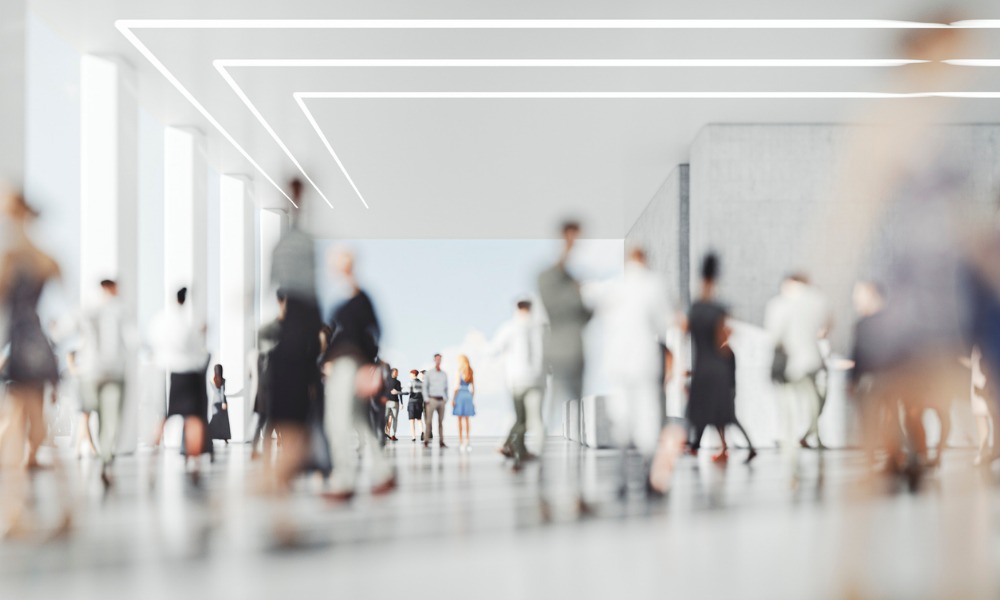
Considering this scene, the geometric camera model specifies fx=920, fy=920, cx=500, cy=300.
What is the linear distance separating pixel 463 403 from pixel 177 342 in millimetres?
7540

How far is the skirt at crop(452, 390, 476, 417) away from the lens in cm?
1584

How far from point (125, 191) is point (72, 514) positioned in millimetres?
8693

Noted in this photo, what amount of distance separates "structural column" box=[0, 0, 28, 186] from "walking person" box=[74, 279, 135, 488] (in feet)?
5.43

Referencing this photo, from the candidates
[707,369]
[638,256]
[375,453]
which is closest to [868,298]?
[707,369]

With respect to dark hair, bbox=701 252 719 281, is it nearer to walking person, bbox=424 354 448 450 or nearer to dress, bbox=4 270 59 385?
dress, bbox=4 270 59 385

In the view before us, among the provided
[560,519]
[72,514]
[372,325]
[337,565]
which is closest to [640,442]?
[560,519]

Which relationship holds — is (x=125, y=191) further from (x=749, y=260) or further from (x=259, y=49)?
(x=749, y=260)

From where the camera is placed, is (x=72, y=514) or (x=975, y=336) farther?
(x=72, y=514)

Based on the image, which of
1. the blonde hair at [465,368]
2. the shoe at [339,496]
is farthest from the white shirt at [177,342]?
the blonde hair at [465,368]

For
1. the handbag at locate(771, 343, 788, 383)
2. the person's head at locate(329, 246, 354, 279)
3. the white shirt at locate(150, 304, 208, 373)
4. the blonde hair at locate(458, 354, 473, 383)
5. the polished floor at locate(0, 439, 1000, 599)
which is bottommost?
the polished floor at locate(0, 439, 1000, 599)

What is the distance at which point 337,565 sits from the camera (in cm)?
387

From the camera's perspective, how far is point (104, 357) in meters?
8.32

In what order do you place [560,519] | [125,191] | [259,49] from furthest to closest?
1. [125,191]
2. [259,49]
3. [560,519]

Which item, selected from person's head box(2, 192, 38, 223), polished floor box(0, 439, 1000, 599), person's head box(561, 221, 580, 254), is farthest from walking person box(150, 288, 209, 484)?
person's head box(561, 221, 580, 254)
